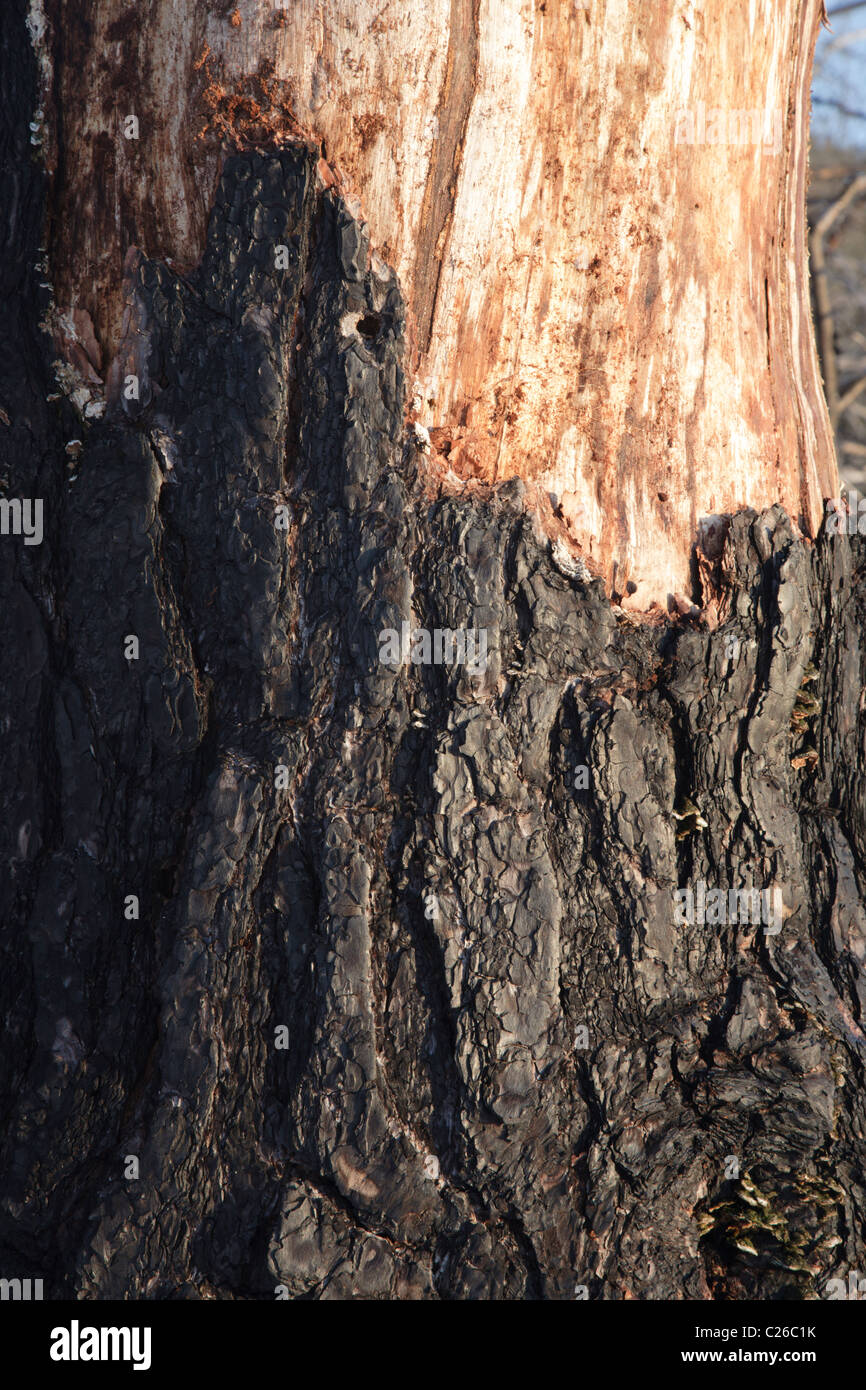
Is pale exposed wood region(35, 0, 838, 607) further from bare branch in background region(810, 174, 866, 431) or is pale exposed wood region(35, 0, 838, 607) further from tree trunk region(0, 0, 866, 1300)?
bare branch in background region(810, 174, 866, 431)

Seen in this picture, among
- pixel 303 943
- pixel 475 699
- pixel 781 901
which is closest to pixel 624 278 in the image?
pixel 475 699

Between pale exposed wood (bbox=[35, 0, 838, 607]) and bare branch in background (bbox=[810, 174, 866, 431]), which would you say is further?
bare branch in background (bbox=[810, 174, 866, 431])

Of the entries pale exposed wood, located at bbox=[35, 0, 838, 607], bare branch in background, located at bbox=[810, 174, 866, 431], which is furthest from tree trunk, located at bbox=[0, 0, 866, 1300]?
bare branch in background, located at bbox=[810, 174, 866, 431]

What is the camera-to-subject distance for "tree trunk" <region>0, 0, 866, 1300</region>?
5.61 feet

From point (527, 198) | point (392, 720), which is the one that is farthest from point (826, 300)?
point (392, 720)

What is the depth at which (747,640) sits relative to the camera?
192cm

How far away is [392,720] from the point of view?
177cm

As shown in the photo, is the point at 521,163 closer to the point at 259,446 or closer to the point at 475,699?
the point at 259,446

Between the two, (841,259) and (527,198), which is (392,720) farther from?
(841,259)

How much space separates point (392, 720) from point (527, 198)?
97 cm

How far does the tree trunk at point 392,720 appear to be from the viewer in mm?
A: 1709

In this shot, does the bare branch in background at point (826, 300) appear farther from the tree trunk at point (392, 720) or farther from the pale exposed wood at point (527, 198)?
the tree trunk at point (392, 720)

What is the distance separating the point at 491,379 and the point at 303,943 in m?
1.06

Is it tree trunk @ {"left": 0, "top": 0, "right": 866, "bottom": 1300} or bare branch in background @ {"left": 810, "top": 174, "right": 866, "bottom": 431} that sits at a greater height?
bare branch in background @ {"left": 810, "top": 174, "right": 866, "bottom": 431}
